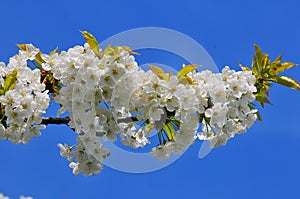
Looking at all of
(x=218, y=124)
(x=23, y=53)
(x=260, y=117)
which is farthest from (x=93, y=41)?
(x=260, y=117)

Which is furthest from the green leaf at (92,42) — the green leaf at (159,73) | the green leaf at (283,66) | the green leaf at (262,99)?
the green leaf at (283,66)

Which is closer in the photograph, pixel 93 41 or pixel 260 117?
pixel 93 41

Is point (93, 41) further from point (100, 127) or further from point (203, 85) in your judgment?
point (203, 85)

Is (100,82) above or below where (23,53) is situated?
below

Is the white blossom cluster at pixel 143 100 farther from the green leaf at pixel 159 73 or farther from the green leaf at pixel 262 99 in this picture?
the green leaf at pixel 262 99

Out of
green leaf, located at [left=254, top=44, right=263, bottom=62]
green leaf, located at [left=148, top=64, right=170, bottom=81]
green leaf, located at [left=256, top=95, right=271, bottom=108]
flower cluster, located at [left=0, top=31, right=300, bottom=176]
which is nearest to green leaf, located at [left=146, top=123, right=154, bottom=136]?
flower cluster, located at [left=0, top=31, right=300, bottom=176]

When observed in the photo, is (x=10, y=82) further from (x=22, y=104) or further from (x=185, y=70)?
(x=185, y=70)

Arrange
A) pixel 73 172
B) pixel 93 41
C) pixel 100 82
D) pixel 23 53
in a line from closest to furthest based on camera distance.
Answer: pixel 100 82 → pixel 93 41 → pixel 23 53 → pixel 73 172
